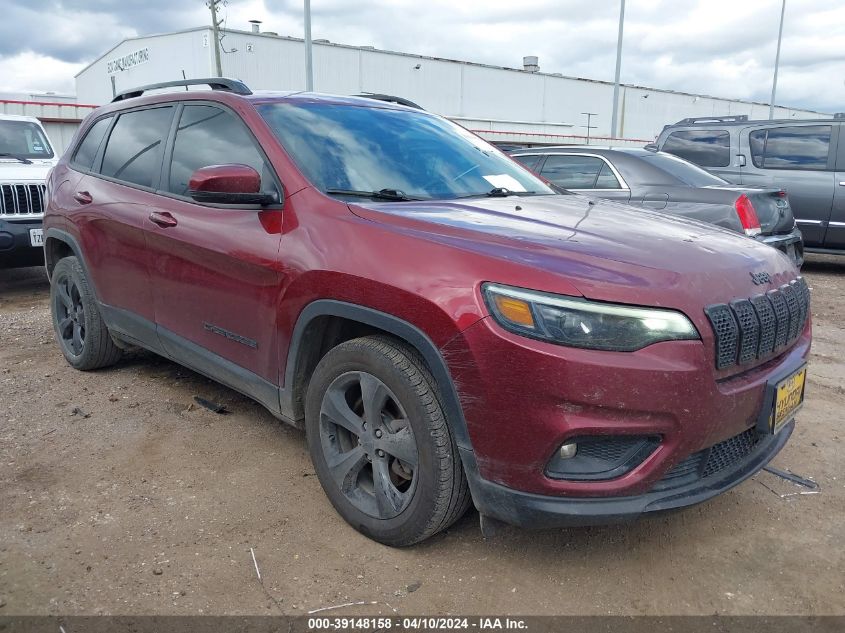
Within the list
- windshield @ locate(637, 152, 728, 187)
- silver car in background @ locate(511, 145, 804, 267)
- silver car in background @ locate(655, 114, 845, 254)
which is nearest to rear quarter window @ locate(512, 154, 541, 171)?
silver car in background @ locate(511, 145, 804, 267)

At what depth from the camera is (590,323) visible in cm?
209

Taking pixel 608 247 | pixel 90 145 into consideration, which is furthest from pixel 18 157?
pixel 608 247

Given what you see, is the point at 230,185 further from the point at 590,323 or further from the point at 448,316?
the point at 590,323

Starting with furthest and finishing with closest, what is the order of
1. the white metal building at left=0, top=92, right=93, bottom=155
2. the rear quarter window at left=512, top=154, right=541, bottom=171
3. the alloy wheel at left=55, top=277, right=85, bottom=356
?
the white metal building at left=0, top=92, right=93, bottom=155 → the rear quarter window at left=512, top=154, right=541, bottom=171 → the alloy wheel at left=55, top=277, right=85, bottom=356

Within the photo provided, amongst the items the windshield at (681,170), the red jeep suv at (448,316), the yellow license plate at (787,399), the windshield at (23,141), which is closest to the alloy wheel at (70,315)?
the red jeep suv at (448,316)

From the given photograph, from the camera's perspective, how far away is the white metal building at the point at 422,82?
131 feet

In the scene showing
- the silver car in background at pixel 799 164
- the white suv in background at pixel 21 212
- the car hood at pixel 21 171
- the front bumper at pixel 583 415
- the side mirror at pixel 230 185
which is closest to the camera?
the front bumper at pixel 583 415

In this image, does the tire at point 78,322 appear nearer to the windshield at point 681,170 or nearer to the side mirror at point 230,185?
the side mirror at point 230,185

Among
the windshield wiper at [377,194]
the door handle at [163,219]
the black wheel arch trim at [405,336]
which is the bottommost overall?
the black wheel arch trim at [405,336]

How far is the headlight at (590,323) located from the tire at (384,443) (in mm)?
427

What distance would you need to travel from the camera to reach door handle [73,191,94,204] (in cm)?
417

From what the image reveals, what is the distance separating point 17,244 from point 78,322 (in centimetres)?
313

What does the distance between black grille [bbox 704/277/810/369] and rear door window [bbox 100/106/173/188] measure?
284 cm

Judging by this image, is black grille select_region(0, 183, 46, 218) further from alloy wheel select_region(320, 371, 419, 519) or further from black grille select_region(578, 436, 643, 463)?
black grille select_region(578, 436, 643, 463)
